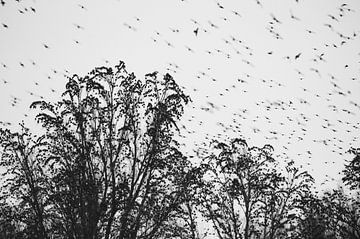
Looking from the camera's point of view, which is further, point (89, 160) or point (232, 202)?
point (232, 202)

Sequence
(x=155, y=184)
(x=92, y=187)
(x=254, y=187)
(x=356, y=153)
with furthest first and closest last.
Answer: (x=254, y=187), (x=356, y=153), (x=155, y=184), (x=92, y=187)

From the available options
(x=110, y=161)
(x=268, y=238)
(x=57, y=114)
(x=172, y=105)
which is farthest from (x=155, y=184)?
(x=268, y=238)

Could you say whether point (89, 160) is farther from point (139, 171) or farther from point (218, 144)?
point (218, 144)

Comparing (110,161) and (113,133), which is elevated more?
(113,133)

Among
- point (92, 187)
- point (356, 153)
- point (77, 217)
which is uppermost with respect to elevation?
point (356, 153)

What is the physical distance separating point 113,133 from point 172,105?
228 centimetres

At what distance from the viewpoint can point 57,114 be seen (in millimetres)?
10578

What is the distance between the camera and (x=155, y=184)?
1077 centimetres

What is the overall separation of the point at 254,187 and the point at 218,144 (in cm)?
308

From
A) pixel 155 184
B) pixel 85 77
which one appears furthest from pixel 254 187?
pixel 85 77

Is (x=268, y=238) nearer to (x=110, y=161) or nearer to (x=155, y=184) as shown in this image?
(x=155, y=184)

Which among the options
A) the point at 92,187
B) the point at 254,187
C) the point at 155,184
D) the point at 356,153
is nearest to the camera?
the point at 92,187

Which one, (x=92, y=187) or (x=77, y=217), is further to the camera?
(x=77, y=217)

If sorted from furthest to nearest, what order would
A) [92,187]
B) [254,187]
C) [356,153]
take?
[254,187]
[356,153]
[92,187]
